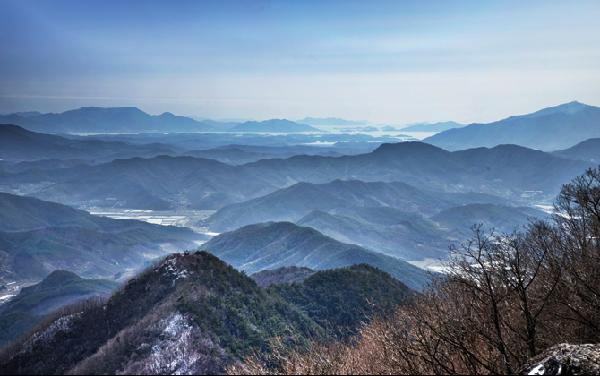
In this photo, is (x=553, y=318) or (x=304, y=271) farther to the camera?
(x=304, y=271)

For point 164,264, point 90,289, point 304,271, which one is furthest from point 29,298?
point 164,264

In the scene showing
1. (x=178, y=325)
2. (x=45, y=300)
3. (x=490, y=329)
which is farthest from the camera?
(x=45, y=300)

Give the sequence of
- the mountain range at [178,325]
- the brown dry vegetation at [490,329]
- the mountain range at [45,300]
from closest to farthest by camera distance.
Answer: the brown dry vegetation at [490,329]
the mountain range at [178,325]
the mountain range at [45,300]

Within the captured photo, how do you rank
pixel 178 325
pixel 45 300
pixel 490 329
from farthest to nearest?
pixel 45 300, pixel 178 325, pixel 490 329

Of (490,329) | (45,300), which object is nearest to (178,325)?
(490,329)

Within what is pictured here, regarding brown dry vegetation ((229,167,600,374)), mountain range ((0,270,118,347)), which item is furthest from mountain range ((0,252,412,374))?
mountain range ((0,270,118,347))

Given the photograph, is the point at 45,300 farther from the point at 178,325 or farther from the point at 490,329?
the point at 490,329

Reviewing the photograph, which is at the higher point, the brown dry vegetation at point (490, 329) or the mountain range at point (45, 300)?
the brown dry vegetation at point (490, 329)

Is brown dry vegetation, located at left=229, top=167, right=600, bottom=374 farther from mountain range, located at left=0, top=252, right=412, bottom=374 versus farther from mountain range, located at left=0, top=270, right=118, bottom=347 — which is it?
mountain range, located at left=0, top=270, right=118, bottom=347

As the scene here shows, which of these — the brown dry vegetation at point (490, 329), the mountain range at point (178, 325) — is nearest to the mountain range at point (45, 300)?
the mountain range at point (178, 325)

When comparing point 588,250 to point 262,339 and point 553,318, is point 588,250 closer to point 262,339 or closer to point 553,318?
point 553,318

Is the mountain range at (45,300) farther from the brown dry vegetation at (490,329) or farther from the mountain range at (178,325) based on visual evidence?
the brown dry vegetation at (490,329)
